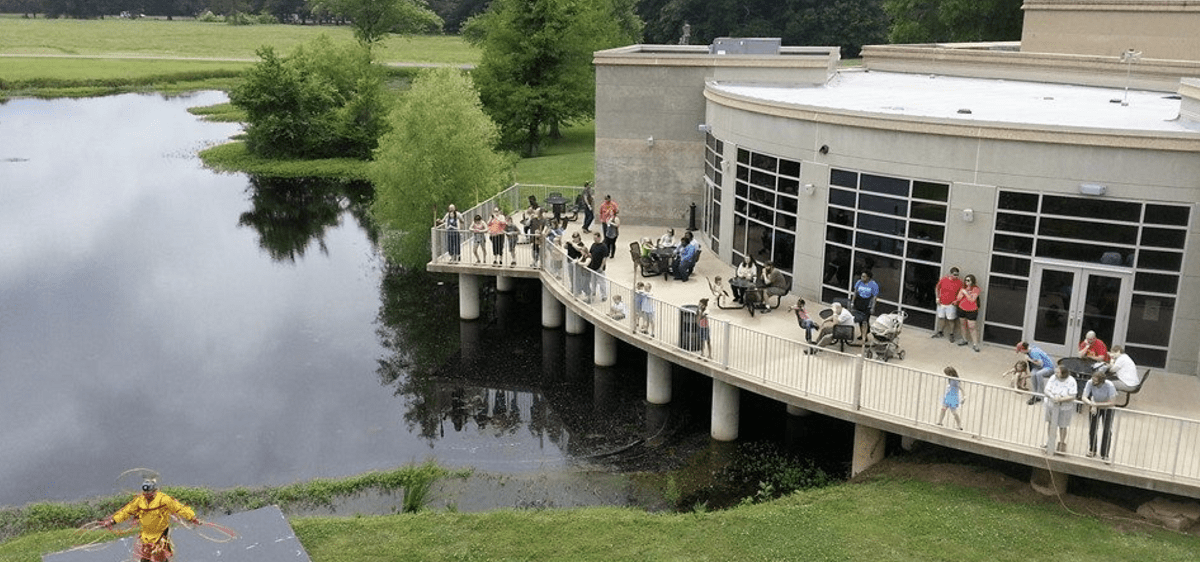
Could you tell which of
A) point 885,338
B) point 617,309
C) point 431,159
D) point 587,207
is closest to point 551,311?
point 587,207

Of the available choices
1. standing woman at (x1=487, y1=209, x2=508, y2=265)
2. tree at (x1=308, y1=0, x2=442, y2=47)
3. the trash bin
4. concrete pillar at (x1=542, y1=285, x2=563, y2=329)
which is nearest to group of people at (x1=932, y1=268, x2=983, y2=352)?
the trash bin

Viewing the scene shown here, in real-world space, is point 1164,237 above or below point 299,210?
above

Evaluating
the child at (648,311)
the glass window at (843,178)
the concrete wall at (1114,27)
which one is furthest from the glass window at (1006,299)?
the concrete wall at (1114,27)

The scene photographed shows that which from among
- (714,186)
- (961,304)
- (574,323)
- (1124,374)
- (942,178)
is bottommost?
(574,323)

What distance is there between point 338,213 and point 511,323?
17165 millimetres

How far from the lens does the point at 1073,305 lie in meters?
19.1

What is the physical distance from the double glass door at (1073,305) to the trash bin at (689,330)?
6038 mm

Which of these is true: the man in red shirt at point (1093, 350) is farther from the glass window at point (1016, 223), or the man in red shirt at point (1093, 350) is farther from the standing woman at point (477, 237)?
the standing woman at point (477, 237)

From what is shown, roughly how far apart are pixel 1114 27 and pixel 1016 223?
16.8 meters

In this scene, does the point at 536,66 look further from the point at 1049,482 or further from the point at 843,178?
the point at 1049,482

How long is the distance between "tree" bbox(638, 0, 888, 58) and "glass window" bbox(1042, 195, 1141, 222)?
70304mm

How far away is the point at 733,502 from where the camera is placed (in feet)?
58.7

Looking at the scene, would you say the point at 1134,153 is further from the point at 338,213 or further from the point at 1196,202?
the point at 338,213

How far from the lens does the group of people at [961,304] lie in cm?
1956
